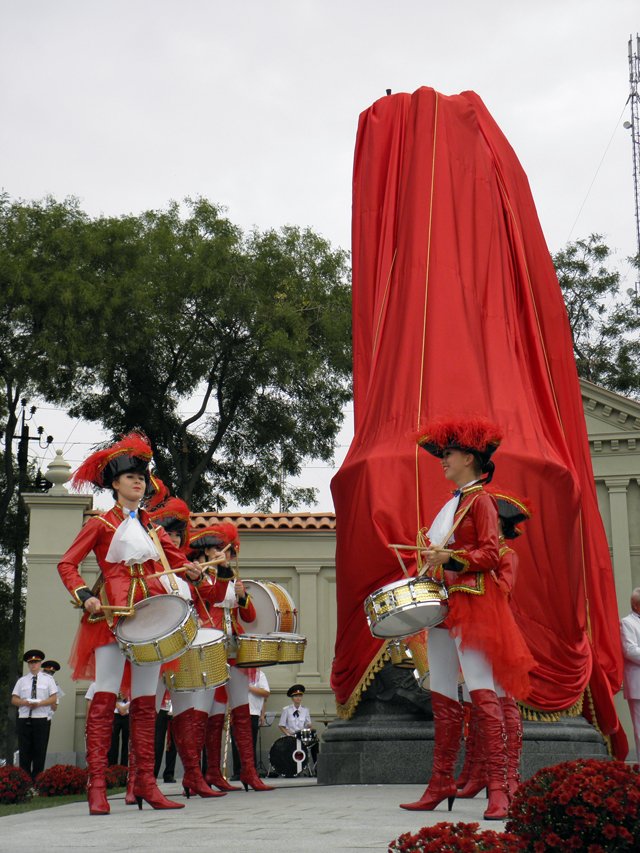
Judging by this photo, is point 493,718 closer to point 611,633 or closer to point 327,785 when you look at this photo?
point 327,785

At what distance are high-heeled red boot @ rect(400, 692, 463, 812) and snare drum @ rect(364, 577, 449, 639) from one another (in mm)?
464

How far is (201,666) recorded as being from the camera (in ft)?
24.3

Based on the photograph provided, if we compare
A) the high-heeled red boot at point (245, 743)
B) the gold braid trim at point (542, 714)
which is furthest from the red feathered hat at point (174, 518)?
the gold braid trim at point (542, 714)

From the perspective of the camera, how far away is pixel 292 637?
8.95 m

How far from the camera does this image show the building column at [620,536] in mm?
20094

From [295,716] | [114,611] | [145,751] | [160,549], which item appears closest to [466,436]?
[160,549]

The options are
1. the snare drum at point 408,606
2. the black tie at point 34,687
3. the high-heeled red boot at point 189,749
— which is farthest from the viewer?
the black tie at point 34,687

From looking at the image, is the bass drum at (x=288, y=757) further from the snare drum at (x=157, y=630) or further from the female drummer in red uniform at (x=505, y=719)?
the snare drum at (x=157, y=630)

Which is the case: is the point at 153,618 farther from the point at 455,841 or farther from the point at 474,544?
the point at 455,841

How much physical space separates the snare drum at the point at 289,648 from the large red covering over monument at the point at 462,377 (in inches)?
34.0

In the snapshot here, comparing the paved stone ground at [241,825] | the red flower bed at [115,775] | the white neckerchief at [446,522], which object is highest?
the white neckerchief at [446,522]

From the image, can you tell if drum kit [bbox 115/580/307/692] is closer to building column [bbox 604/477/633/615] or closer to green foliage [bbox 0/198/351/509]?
building column [bbox 604/477/633/615]

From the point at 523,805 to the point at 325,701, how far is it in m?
14.5

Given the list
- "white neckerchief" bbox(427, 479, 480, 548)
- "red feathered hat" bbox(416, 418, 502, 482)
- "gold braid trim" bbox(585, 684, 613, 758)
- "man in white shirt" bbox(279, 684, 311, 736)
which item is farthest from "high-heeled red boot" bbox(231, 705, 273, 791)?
"man in white shirt" bbox(279, 684, 311, 736)
